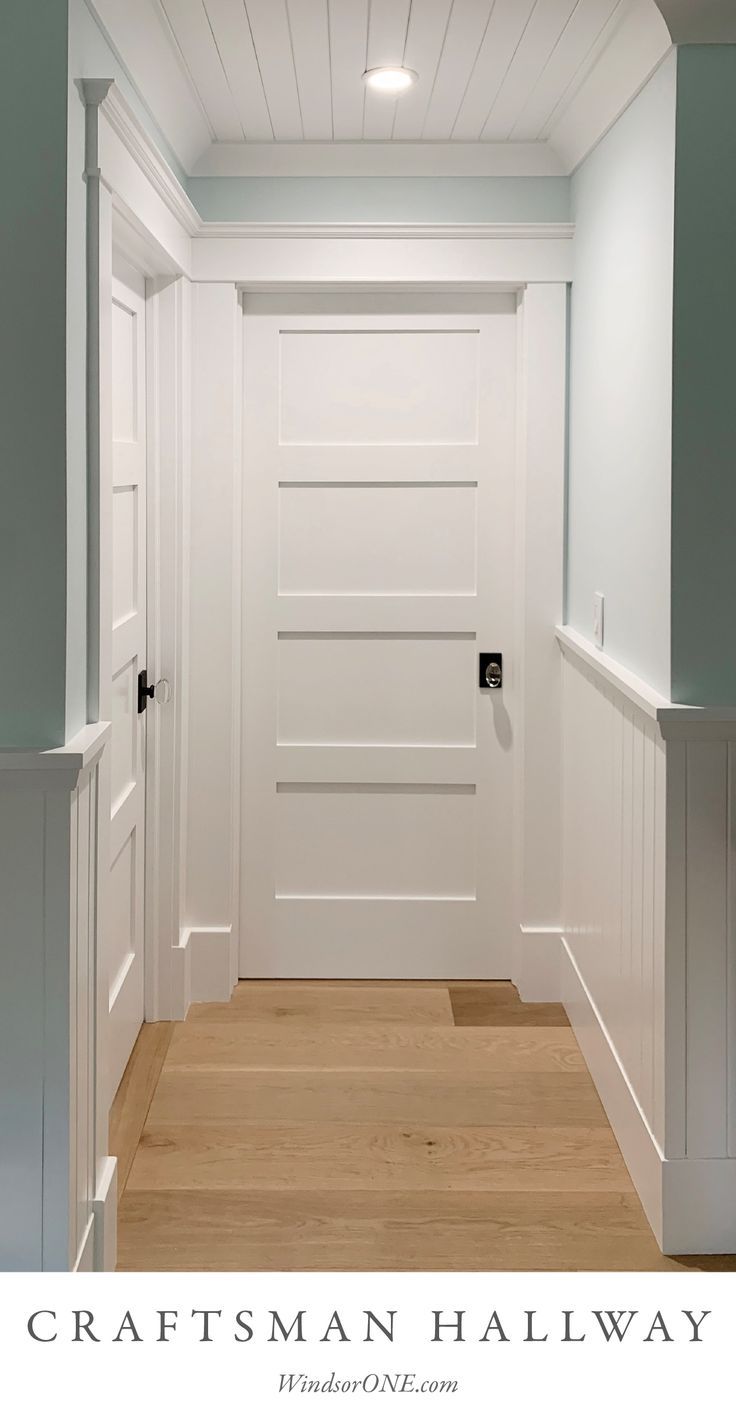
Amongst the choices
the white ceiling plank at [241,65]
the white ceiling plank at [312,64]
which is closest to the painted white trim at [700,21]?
the white ceiling plank at [312,64]

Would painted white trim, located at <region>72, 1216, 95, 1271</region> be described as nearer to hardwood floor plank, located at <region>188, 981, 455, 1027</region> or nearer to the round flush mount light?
hardwood floor plank, located at <region>188, 981, 455, 1027</region>

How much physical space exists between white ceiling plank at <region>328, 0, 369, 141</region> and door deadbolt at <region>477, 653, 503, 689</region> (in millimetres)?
1414

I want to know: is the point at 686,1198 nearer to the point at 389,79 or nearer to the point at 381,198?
the point at 389,79

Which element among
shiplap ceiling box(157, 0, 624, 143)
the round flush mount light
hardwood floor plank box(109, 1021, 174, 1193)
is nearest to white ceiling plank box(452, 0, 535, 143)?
shiplap ceiling box(157, 0, 624, 143)

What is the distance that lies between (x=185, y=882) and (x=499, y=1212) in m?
1.42

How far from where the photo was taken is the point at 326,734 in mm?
3799

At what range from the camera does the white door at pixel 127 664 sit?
3.01m

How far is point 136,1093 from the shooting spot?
10.1 feet

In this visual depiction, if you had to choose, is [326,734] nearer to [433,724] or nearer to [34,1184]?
[433,724]

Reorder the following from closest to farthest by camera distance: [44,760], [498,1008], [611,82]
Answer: [44,760] → [611,82] → [498,1008]

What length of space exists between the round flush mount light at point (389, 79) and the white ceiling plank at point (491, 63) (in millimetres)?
142

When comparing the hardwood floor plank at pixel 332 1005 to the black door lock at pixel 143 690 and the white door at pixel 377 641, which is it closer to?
the white door at pixel 377 641

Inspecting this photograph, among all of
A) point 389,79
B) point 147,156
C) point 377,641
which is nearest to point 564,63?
point 389,79

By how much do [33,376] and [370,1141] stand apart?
174 cm
